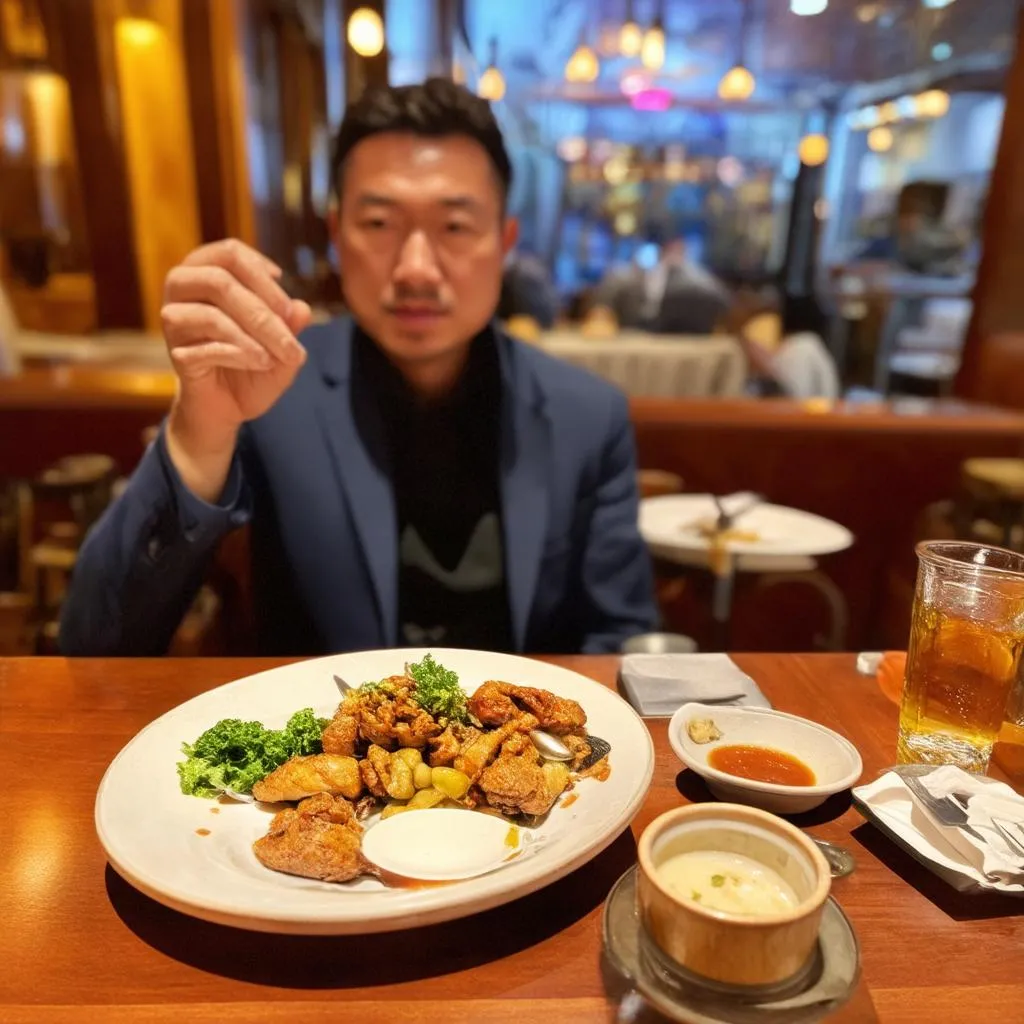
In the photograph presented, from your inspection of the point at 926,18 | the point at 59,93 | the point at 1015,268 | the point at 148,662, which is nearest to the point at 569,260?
the point at 926,18

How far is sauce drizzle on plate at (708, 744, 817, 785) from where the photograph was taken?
1012 mm

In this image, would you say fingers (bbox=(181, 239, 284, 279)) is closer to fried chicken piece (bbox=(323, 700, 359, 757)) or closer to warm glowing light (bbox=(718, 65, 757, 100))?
fried chicken piece (bbox=(323, 700, 359, 757))

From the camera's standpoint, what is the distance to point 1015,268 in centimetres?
612

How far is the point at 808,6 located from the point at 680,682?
1174cm

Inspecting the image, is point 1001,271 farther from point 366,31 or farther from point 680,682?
point 366,31

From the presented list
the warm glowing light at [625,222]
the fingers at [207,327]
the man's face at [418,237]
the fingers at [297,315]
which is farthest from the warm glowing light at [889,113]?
the fingers at [207,327]

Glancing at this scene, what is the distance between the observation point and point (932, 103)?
12.2 m

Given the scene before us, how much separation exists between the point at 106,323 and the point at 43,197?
1537 millimetres

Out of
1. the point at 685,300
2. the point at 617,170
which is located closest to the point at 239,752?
the point at 685,300

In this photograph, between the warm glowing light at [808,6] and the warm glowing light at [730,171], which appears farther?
the warm glowing light at [730,171]

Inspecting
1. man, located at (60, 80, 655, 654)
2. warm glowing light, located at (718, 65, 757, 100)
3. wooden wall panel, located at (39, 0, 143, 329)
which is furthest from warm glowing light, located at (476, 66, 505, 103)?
man, located at (60, 80, 655, 654)

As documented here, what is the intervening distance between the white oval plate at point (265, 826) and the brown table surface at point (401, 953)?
0.05 metres

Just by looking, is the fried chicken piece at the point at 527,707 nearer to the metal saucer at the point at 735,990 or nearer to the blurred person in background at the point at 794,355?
the metal saucer at the point at 735,990

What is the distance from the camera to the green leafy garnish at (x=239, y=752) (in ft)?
3.13
